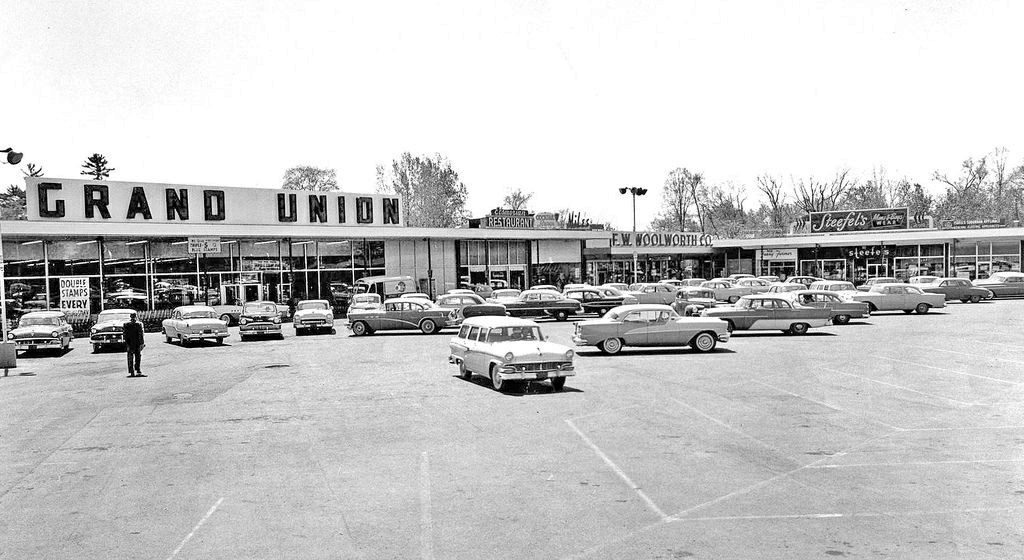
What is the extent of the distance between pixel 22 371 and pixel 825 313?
84.1 ft

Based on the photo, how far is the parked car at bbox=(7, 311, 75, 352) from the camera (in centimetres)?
2631

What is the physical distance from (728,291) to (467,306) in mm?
17556

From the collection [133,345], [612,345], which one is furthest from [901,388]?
[133,345]

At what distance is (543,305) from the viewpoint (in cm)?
3591

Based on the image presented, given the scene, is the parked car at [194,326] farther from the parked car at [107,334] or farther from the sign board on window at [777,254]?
the sign board on window at [777,254]

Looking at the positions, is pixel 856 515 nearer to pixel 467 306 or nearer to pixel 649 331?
pixel 649 331

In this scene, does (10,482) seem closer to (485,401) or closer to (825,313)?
(485,401)

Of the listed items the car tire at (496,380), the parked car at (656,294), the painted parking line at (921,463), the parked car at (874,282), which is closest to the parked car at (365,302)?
the parked car at (656,294)

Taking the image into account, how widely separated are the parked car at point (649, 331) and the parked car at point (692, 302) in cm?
866

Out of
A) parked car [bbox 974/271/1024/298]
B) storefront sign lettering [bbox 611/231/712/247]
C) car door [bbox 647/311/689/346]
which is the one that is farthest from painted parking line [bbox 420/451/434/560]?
storefront sign lettering [bbox 611/231/712/247]

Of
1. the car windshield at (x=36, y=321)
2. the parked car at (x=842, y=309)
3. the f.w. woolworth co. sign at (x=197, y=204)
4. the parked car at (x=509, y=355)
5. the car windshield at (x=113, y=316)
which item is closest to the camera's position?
the parked car at (x=509, y=355)

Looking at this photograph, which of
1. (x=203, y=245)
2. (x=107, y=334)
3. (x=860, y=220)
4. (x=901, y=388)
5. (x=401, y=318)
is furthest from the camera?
(x=860, y=220)

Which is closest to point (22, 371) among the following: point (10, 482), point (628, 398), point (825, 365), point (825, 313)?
point (10, 482)

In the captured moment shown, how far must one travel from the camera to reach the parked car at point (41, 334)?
2631cm
